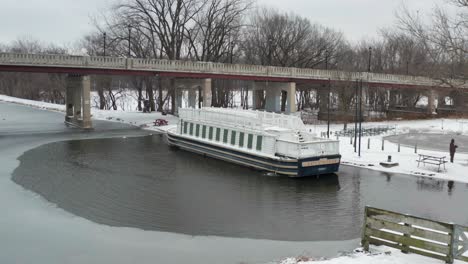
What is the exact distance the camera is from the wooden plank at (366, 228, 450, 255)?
13345mm

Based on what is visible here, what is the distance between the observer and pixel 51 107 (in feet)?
290

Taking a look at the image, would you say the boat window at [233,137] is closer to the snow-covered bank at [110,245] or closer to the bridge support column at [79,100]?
the snow-covered bank at [110,245]

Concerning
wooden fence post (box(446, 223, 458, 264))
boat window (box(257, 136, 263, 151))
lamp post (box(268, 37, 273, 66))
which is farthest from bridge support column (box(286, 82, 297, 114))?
wooden fence post (box(446, 223, 458, 264))

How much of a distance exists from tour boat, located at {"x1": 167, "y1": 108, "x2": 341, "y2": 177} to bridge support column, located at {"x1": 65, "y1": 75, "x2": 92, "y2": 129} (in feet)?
68.3

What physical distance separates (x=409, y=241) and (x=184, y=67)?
47.5 metres

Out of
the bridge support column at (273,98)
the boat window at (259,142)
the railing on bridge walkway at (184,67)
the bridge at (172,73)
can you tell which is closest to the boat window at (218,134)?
the boat window at (259,142)

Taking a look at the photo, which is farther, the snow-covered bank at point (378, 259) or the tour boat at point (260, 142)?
the tour boat at point (260, 142)

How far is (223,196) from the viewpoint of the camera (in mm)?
23891

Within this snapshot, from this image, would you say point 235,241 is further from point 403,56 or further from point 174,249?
point 403,56

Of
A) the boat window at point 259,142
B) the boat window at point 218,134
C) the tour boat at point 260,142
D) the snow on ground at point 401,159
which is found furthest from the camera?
the boat window at point 218,134

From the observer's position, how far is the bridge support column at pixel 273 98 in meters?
69.9

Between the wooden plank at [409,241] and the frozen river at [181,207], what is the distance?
1.79 m

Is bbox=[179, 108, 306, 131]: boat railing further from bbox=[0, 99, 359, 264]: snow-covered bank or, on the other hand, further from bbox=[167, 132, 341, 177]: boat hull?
bbox=[0, 99, 359, 264]: snow-covered bank

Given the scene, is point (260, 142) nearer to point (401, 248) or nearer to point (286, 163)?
point (286, 163)
